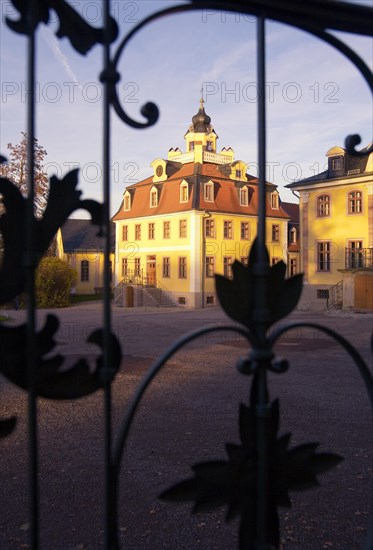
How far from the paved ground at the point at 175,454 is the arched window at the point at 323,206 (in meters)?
18.3

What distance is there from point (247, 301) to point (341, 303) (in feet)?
87.6

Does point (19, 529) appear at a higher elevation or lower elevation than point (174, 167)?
lower

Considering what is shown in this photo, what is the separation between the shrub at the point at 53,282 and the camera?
95.3 feet

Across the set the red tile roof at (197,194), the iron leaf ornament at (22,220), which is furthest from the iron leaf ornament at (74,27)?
the red tile roof at (197,194)

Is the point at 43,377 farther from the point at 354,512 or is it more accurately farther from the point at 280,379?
the point at 280,379

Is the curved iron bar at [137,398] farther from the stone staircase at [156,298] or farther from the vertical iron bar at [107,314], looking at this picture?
the stone staircase at [156,298]

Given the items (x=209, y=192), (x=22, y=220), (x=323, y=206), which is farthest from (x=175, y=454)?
(x=209, y=192)

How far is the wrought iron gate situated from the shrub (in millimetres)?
28352

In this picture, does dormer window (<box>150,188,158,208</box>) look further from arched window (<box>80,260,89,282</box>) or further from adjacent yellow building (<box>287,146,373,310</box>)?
arched window (<box>80,260,89,282</box>)

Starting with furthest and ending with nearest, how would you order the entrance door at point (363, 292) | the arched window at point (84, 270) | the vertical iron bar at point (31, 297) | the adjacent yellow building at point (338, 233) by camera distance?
the arched window at point (84, 270)
the adjacent yellow building at point (338, 233)
the entrance door at point (363, 292)
the vertical iron bar at point (31, 297)

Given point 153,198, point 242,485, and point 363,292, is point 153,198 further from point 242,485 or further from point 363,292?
point 242,485

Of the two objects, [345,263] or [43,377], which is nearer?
[43,377]

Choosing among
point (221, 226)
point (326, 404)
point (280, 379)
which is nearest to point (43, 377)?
point (326, 404)

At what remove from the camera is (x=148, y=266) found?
3481 centimetres
